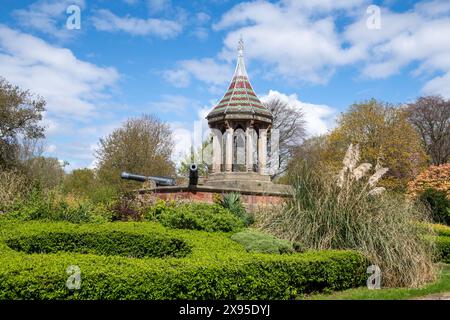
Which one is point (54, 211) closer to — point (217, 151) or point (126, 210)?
point (126, 210)

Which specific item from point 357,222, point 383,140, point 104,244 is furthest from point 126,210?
point 383,140

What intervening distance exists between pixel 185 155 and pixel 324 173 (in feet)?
85.1

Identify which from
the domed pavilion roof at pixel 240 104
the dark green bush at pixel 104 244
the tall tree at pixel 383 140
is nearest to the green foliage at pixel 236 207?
the dark green bush at pixel 104 244

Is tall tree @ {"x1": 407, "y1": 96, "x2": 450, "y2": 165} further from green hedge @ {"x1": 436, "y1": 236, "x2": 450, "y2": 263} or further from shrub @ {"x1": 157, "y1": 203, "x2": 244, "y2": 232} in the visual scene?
shrub @ {"x1": 157, "y1": 203, "x2": 244, "y2": 232}

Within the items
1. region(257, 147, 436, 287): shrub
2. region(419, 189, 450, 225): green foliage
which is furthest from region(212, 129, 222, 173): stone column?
region(419, 189, 450, 225): green foliage

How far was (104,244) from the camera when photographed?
8.84 meters

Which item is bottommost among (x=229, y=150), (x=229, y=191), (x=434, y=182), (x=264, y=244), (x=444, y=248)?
(x=444, y=248)

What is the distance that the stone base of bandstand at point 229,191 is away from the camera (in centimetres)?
1378

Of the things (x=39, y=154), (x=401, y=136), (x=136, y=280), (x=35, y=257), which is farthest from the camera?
(x=39, y=154)

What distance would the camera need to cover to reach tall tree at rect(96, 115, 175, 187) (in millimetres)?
28797

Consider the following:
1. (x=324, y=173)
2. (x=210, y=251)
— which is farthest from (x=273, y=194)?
(x=210, y=251)

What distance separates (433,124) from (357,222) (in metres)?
33.0

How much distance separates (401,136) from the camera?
28625 mm

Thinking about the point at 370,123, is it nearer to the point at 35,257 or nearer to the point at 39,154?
the point at 39,154
